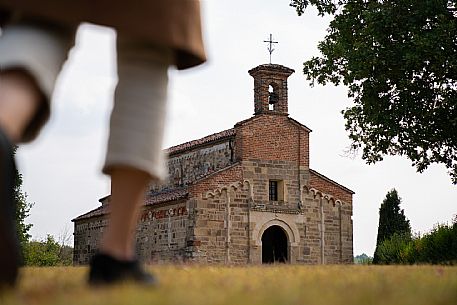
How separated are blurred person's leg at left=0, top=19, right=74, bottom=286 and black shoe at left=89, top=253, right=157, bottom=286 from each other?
0.24 m

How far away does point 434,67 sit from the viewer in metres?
20.8

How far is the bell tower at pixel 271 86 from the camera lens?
119 feet

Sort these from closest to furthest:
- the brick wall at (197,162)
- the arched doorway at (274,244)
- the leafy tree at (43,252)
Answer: the leafy tree at (43,252), the arched doorway at (274,244), the brick wall at (197,162)

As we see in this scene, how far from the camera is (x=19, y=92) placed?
226 centimetres

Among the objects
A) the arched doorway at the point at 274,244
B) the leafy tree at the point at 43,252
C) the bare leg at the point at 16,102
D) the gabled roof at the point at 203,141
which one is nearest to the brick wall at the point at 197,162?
the gabled roof at the point at 203,141

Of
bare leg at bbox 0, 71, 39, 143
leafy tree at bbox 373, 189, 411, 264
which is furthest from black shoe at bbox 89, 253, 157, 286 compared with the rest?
leafy tree at bbox 373, 189, 411, 264

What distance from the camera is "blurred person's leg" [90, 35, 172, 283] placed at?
2350mm

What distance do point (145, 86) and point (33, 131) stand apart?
1.17 feet

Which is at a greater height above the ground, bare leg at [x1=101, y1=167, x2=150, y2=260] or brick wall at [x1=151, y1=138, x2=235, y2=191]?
brick wall at [x1=151, y1=138, x2=235, y2=191]

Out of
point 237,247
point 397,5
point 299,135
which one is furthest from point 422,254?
point 299,135

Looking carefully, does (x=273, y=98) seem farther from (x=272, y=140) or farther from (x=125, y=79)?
(x=125, y=79)

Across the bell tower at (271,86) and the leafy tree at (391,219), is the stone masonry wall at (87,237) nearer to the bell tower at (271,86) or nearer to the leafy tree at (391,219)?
the bell tower at (271,86)

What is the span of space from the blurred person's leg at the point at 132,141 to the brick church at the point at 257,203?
2955cm

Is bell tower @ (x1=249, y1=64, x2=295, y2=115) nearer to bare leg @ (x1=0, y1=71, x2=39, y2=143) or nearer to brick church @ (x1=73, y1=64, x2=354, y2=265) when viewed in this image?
brick church @ (x1=73, y1=64, x2=354, y2=265)
